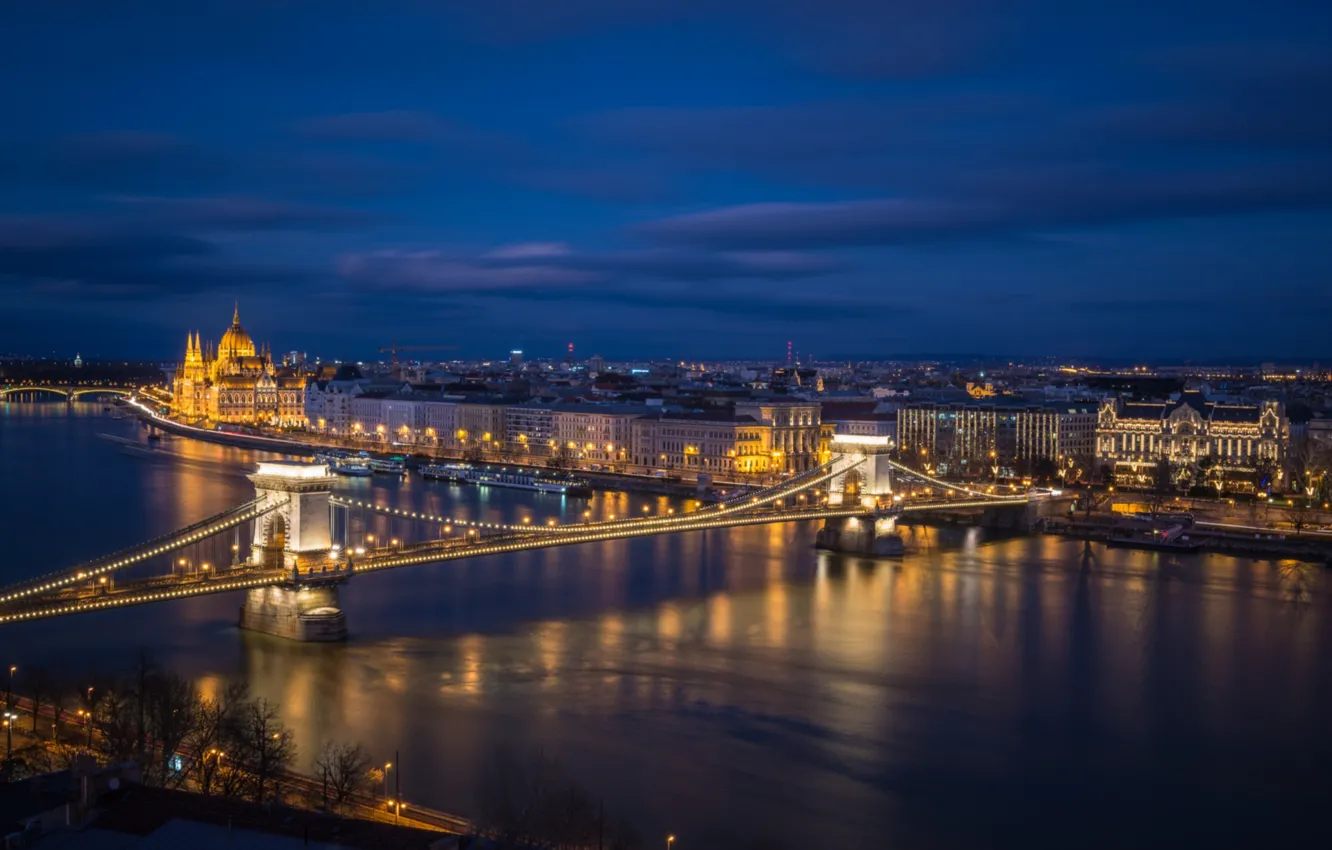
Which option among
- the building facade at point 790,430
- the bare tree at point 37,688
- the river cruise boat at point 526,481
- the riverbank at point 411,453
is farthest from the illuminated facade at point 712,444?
the bare tree at point 37,688

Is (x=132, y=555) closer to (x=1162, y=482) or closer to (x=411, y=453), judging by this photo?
(x=1162, y=482)

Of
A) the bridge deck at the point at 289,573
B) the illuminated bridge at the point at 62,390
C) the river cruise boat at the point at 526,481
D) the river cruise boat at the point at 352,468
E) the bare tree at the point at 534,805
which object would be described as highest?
the illuminated bridge at the point at 62,390

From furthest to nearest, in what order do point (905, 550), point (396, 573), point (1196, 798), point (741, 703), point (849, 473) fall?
point (849, 473) < point (905, 550) < point (396, 573) < point (741, 703) < point (1196, 798)

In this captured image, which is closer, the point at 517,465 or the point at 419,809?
A: the point at 419,809

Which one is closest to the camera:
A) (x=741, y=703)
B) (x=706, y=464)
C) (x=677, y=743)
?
(x=677, y=743)

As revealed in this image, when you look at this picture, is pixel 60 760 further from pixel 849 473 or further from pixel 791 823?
pixel 849 473

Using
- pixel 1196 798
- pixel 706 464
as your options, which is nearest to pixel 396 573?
pixel 1196 798

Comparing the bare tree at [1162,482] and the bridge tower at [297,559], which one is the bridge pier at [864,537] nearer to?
the bare tree at [1162,482]
